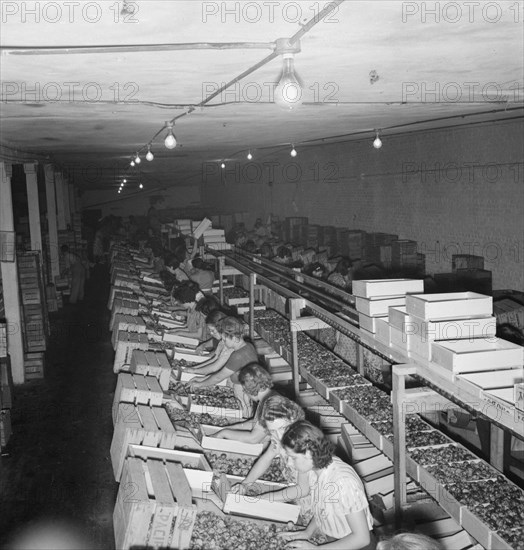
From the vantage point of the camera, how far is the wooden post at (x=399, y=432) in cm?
392

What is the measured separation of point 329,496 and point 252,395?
198 cm

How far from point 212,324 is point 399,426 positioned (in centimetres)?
371

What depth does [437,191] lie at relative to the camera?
40.0ft

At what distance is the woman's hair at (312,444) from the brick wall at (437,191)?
23.3 feet

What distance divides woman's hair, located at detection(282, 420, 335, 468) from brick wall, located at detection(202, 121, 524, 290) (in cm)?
712

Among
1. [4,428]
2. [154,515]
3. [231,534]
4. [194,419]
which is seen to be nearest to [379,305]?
[231,534]

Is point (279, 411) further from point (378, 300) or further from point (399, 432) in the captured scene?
point (378, 300)

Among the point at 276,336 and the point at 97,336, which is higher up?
the point at 276,336

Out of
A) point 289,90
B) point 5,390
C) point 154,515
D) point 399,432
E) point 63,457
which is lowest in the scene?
point 63,457

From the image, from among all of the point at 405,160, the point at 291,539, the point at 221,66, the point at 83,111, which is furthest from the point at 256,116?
the point at 405,160

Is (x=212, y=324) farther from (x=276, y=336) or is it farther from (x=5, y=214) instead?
(x=5, y=214)

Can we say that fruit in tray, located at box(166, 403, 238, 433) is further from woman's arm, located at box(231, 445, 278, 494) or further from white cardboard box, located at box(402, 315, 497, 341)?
white cardboard box, located at box(402, 315, 497, 341)

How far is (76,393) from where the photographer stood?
9156mm

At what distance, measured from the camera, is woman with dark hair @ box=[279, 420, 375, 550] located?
11.7ft
